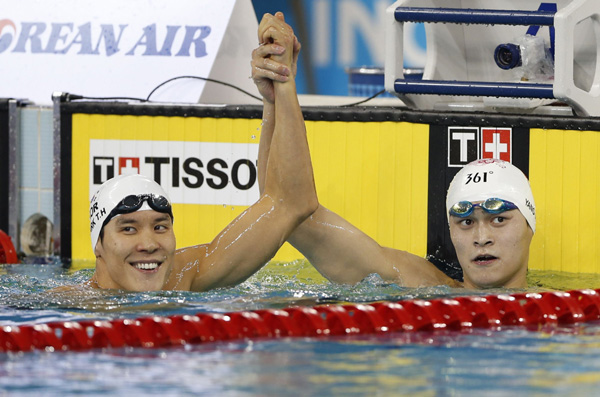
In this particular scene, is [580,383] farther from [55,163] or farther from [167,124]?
[55,163]

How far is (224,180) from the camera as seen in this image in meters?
4.57

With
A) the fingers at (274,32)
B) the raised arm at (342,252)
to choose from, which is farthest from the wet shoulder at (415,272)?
the fingers at (274,32)

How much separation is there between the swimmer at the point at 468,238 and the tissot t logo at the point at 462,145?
51 centimetres

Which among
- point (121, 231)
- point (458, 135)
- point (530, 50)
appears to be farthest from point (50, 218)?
point (530, 50)

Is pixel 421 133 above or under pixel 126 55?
under

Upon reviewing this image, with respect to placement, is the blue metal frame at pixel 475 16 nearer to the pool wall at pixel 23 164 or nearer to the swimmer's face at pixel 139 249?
the swimmer's face at pixel 139 249

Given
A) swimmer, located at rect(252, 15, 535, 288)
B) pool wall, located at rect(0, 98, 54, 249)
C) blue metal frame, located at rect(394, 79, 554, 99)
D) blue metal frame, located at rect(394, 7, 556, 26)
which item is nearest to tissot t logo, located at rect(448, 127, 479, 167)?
blue metal frame, located at rect(394, 79, 554, 99)

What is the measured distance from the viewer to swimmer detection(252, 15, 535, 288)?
12.0ft

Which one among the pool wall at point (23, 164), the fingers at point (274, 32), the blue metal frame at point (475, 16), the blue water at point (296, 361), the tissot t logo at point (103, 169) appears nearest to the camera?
the blue water at point (296, 361)

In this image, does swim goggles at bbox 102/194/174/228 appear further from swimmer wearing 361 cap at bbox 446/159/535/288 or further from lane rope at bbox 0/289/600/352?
swimmer wearing 361 cap at bbox 446/159/535/288

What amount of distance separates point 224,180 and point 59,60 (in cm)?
113

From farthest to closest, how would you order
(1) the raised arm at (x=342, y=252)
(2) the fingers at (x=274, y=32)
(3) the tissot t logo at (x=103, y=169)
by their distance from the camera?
(3) the tissot t logo at (x=103, y=169) < (1) the raised arm at (x=342, y=252) < (2) the fingers at (x=274, y=32)

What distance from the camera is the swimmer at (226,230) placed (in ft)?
11.1

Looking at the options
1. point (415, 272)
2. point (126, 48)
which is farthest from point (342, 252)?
point (126, 48)
